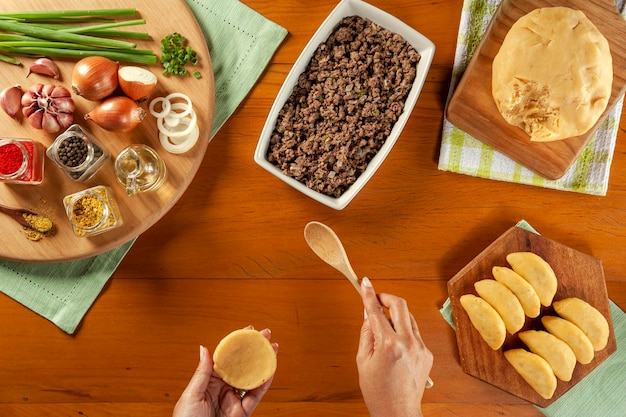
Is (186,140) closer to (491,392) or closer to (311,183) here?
(311,183)

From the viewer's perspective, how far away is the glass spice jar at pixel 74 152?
1170 mm

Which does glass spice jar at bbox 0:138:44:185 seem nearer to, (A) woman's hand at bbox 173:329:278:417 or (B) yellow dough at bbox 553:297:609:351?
(A) woman's hand at bbox 173:329:278:417

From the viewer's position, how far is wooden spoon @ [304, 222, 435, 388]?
49.5 inches

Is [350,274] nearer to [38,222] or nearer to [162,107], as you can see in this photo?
[162,107]

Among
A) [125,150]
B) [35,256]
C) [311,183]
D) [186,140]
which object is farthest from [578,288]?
[35,256]

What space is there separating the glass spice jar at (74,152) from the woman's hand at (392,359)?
0.71m

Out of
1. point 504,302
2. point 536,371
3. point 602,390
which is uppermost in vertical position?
point 504,302

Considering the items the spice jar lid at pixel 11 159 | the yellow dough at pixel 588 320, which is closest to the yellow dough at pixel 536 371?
the yellow dough at pixel 588 320

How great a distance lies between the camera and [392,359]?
45.6 inches

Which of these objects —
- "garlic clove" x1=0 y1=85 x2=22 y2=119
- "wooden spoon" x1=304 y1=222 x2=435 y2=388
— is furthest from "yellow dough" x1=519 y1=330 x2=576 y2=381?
"garlic clove" x1=0 y1=85 x2=22 y2=119

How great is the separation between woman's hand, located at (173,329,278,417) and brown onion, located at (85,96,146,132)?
0.57m

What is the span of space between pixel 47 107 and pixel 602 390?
1591 millimetres

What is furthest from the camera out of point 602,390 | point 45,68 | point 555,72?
point 602,390

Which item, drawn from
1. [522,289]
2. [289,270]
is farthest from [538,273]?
[289,270]
